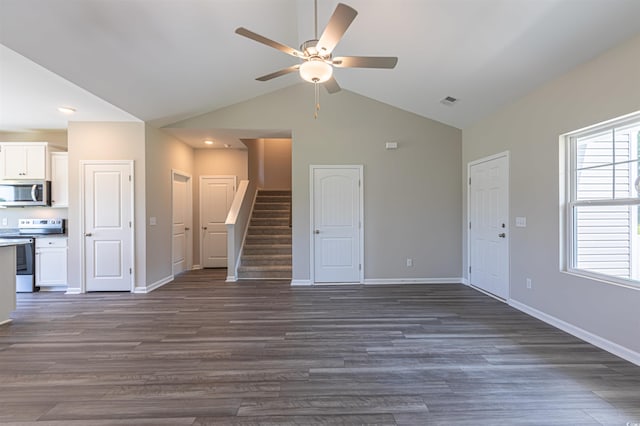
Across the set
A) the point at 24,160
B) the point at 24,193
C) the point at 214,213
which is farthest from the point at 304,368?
the point at 24,160

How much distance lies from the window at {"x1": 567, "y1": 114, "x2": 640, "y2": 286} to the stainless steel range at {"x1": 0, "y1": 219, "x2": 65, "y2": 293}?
718cm

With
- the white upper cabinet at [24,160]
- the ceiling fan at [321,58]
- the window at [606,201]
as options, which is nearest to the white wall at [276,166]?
the white upper cabinet at [24,160]

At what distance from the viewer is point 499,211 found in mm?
4199

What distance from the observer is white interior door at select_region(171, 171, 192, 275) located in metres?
5.80

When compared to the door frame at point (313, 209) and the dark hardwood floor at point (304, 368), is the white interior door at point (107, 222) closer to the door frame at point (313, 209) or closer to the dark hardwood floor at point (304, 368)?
the dark hardwood floor at point (304, 368)

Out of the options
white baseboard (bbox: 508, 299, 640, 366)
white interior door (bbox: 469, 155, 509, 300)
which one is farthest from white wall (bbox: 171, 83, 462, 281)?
white baseboard (bbox: 508, 299, 640, 366)

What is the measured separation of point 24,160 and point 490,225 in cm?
738

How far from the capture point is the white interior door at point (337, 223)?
5.09m

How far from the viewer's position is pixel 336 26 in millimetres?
2029

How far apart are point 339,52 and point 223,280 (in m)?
4.27

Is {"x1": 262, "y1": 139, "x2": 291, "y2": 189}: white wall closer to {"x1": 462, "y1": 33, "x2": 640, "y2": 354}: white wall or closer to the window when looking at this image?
{"x1": 462, "y1": 33, "x2": 640, "y2": 354}: white wall

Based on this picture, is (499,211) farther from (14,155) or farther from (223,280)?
(14,155)

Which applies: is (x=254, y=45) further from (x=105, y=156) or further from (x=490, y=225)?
(x=490, y=225)

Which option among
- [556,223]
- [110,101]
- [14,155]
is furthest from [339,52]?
[14,155]
